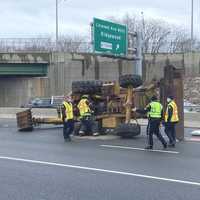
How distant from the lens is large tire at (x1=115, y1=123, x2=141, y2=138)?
20.8 metres

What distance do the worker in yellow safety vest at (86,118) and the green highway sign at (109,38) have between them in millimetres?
8436

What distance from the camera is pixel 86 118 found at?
70.8ft

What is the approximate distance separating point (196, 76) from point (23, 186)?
55.8 m

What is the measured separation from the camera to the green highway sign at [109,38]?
2973 cm

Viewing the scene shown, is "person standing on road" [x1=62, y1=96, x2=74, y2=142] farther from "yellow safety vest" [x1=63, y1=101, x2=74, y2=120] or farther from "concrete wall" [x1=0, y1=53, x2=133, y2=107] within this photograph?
"concrete wall" [x1=0, y1=53, x2=133, y2=107]

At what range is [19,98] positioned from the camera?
64.9 m

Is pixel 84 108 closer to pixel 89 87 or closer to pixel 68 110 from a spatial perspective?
pixel 89 87

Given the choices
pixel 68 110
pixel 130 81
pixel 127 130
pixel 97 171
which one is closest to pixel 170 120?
pixel 127 130

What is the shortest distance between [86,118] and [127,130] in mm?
1773

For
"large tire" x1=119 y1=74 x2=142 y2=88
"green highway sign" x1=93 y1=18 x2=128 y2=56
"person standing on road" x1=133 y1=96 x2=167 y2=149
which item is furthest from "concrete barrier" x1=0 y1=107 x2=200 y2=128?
"person standing on road" x1=133 y1=96 x2=167 y2=149

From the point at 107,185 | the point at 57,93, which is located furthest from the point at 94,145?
the point at 57,93

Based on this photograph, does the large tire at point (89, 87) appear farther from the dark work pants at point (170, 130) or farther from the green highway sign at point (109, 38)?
the green highway sign at point (109, 38)

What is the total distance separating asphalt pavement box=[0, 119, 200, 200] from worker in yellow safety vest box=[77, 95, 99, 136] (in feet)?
8.63

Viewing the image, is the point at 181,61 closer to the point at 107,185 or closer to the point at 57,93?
the point at 57,93
